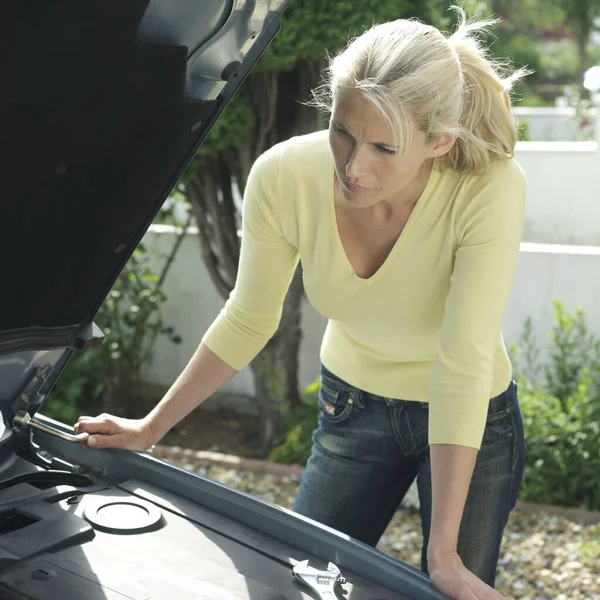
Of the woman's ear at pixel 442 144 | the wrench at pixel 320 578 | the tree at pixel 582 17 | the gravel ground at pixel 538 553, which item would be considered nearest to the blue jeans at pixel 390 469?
the wrench at pixel 320 578

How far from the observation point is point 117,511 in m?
1.79

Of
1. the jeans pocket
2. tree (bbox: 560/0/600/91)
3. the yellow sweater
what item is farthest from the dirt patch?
tree (bbox: 560/0/600/91)

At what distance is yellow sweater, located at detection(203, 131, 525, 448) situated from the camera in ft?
5.88

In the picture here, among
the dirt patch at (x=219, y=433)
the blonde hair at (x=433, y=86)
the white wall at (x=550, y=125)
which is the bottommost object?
the dirt patch at (x=219, y=433)

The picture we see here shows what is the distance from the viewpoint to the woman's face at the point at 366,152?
1.66 meters

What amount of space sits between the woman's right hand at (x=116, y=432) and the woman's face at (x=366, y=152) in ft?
2.32

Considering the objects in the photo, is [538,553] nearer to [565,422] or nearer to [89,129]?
[565,422]

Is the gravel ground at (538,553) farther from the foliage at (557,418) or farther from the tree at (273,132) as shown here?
the tree at (273,132)

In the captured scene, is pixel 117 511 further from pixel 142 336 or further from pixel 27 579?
pixel 142 336

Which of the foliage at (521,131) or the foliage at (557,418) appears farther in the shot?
the foliage at (557,418)

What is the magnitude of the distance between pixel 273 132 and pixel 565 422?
6.06 ft

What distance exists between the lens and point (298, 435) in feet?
14.5

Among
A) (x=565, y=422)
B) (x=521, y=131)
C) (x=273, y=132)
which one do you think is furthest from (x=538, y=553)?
(x=273, y=132)

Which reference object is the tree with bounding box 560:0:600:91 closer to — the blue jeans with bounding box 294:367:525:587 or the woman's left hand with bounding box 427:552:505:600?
the blue jeans with bounding box 294:367:525:587
